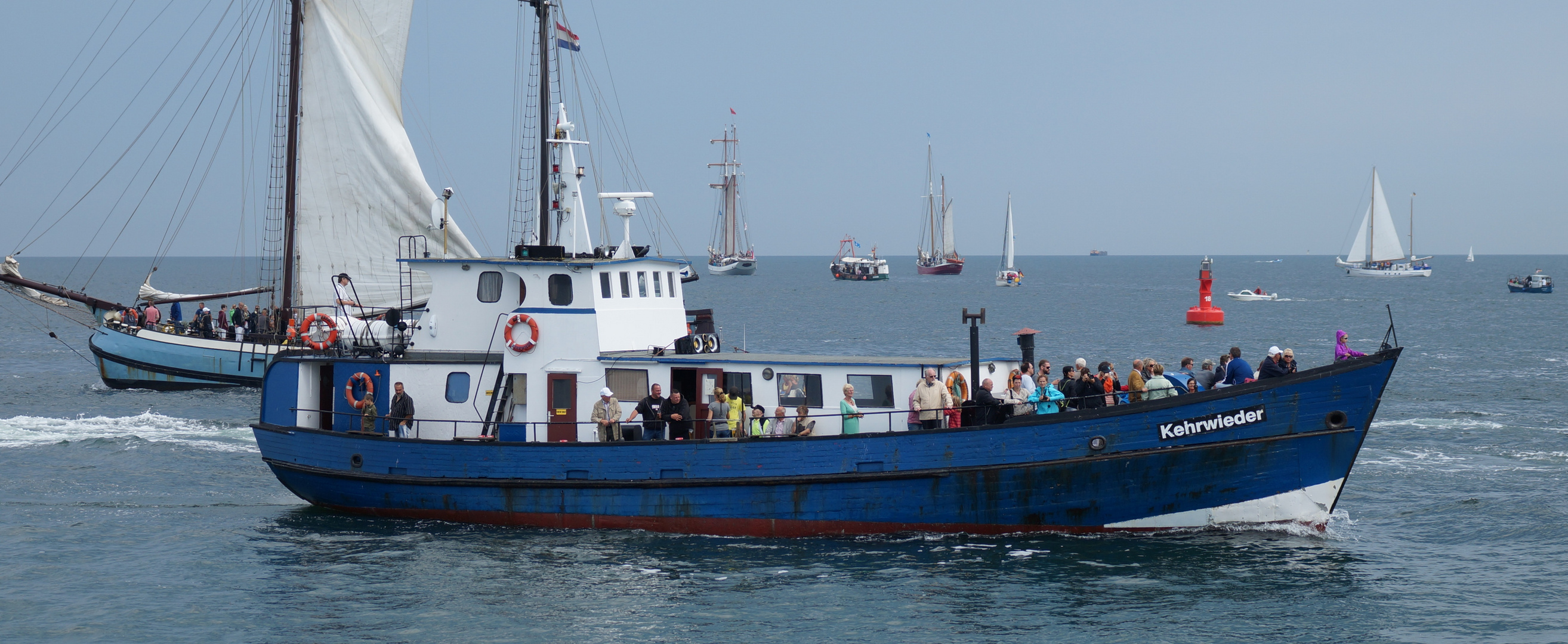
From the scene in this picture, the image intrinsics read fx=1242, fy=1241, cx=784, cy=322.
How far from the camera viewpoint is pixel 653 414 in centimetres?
1742

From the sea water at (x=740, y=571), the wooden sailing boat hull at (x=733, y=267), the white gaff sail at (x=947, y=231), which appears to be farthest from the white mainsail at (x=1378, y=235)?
the sea water at (x=740, y=571)

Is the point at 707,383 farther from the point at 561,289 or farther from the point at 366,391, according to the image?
the point at 366,391

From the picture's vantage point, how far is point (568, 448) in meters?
17.5

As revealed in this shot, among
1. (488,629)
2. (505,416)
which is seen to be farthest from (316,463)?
(488,629)

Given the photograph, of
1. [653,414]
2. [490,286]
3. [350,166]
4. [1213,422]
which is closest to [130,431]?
[350,166]

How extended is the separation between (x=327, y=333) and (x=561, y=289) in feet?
13.2

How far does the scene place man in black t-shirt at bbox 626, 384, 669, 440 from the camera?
17406 mm

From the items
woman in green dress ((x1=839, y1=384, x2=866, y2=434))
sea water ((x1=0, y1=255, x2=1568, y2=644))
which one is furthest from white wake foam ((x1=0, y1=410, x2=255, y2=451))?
woman in green dress ((x1=839, y1=384, x2=866, y2=434))

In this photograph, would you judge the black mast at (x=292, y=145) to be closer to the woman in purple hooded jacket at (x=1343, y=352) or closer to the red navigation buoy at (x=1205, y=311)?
the woman in purple hooded jacket at (x=1343, y=352)

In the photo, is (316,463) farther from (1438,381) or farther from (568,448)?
(1438,381)

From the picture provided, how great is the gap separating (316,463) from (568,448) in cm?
448

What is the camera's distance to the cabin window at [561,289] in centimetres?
1859

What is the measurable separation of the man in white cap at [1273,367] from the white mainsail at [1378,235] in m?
118

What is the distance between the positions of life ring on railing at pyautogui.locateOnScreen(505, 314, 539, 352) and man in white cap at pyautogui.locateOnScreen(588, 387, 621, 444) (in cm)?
150
